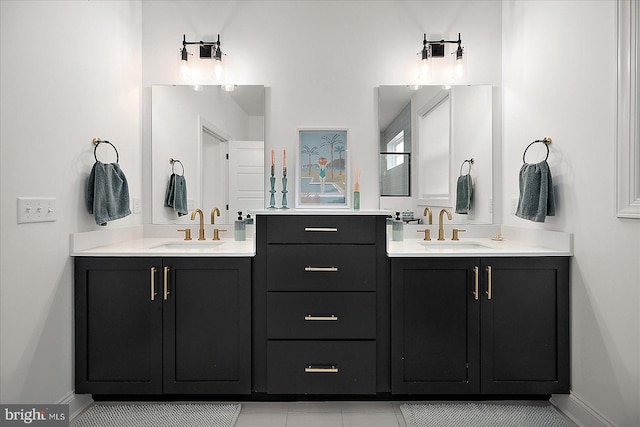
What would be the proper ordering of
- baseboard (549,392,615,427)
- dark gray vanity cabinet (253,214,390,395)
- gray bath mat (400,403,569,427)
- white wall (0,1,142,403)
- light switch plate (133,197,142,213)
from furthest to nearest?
1. light switch plate (133,197,142,213)
2. dark gray vanity cabinet (253,214,390,395)
3. gray bath mat (400,403,569,427)
4. baseboard (549,392,615,427)
5. white wall (0,1,142,403)

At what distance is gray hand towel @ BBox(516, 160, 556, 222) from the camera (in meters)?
2.12

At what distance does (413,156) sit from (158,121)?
5.97 ft

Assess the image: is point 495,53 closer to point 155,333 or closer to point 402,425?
point 402,425

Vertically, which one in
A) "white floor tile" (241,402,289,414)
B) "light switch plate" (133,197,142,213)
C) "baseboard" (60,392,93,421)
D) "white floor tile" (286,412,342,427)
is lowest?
"white floor tile" (286,412,342,427)

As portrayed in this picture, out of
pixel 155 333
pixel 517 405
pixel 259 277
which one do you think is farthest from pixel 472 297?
pixel 155 333

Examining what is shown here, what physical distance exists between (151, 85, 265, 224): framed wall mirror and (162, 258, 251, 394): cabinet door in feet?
2.28

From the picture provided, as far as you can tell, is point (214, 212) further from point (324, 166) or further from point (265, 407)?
point (265, 407)

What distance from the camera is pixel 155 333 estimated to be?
2.07m

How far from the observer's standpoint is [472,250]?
2139 mm

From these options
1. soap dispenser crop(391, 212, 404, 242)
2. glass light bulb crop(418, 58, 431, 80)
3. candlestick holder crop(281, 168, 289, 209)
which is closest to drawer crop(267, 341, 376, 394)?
soap dispenser crop(391, 212, 404, 242)

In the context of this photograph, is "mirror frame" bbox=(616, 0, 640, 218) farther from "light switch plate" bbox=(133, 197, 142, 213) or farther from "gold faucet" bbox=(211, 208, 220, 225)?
"light switch plate" bbox=(133, 197, 142, 213)

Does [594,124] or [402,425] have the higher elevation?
[594,124]

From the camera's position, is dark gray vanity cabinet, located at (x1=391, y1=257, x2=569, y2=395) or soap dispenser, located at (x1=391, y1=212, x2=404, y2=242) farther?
soap dispenser, located at (x1=391, y1=212, x2=404, y2=242)

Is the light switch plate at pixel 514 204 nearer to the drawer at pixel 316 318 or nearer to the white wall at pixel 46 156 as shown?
the drawer at pixel 316 318
